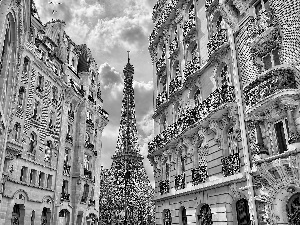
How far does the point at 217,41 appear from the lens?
19.0 meters

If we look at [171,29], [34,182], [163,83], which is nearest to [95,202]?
[34,182]

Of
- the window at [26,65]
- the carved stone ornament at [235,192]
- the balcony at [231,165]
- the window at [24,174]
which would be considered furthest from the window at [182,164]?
the window at [26,65]

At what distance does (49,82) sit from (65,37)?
32.1 ft

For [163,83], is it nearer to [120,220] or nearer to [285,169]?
[285,169]

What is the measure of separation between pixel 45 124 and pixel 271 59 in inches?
1026

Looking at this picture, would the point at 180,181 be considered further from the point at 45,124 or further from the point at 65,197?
the point at 65,197

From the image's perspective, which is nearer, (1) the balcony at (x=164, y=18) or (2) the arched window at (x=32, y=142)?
(1) the balcony at (x=164, y=18)

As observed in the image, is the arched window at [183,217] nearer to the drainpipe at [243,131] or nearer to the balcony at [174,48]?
the drainpipe at [243,131]

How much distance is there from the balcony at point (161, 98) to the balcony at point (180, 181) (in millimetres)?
7634

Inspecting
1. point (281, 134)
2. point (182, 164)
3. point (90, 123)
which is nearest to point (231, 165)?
point (281, 134)

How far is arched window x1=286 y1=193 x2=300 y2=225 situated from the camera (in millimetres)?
12117

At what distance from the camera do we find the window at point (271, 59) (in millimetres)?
14423

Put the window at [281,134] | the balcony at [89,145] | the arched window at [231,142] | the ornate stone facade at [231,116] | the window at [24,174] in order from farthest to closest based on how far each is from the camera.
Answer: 1. the balcony at [89,145]
2. the window at [24,174]
3. the arched window at [231,142]
4. the window at [281,134]
5. the ornate stone facade at [231,116]

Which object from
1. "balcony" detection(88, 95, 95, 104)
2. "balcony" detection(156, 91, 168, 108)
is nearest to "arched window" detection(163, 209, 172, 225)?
"balcony" detection(156, 91, 168, 108)
